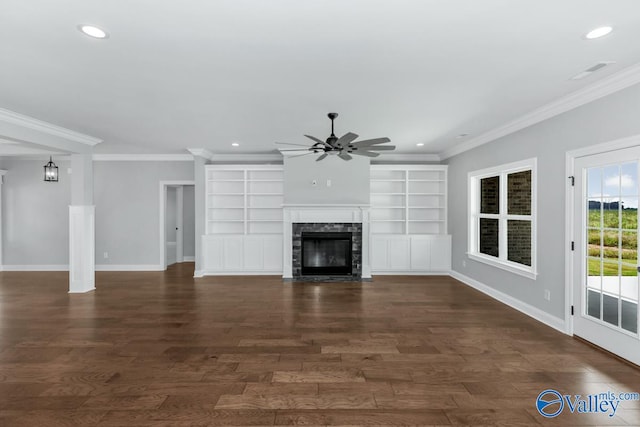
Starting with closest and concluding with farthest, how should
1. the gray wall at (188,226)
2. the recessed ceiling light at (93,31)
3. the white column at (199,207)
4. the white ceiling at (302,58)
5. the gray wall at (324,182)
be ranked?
the white ceiling at (302,58), the recessed ceiling light at (93,31), the gray wall at (324,182), the white column at (199,207), the gray wall at (188,226)

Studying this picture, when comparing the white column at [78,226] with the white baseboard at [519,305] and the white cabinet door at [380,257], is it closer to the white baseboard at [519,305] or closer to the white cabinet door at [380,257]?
the white cabinet door at [380,257]

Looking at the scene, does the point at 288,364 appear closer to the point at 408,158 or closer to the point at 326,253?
the point at 326,253

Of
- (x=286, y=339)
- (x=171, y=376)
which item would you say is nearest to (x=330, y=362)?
(x=286, y=339)

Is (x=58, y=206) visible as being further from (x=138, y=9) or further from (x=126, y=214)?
(x=138, y=9)

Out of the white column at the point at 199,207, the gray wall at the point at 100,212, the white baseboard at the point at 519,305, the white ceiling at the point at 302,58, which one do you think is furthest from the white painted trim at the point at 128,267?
the white baseboard at the point at 519,305

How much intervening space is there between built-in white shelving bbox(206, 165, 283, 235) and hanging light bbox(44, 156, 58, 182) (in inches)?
136

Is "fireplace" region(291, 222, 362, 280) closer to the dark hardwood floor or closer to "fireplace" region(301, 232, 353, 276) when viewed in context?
"fireplace" region(301, 232, 353, 276)

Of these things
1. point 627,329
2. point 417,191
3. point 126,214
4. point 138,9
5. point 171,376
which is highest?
point 138,9

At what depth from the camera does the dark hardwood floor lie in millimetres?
2299

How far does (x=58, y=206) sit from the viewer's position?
24.5ft

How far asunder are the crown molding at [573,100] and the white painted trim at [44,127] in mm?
6644

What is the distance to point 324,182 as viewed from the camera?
6.86 metres

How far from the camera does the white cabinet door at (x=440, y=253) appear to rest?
7070 mm

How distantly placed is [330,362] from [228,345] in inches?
44.9
